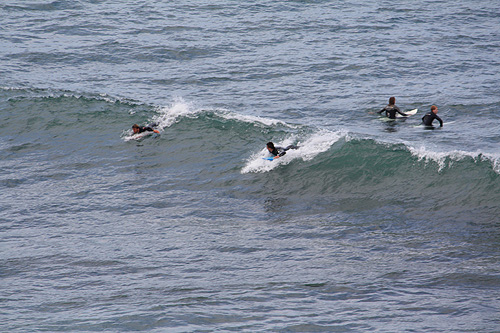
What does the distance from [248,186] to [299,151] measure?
3017 millimetres

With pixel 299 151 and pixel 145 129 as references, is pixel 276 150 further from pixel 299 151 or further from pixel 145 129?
pixel 145 129

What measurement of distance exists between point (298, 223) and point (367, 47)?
23.3 meters

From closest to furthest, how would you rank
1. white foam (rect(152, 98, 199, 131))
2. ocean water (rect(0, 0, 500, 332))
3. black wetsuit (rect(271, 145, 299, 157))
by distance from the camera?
ocean water (rect(0, 0, 500, 332)) → black wetsuit (rect(271, 145, 299, 157)) → white foam (rect(152, 98, 199, 131))

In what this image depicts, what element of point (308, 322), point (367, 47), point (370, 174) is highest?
point (367, 47)

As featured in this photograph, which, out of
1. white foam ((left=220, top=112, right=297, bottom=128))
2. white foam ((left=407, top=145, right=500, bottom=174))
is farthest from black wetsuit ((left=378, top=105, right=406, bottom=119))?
white foam ((left=407, top=145, right=500, bottom=174))

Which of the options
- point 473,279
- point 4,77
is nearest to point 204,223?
point 473,279

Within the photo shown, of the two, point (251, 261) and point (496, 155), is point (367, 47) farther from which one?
point (251, 261)

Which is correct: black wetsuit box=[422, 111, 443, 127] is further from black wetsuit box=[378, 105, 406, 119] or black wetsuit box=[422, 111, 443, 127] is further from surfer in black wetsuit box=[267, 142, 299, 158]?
surfer in black wetsuit box=[267, 142, 299, 158]

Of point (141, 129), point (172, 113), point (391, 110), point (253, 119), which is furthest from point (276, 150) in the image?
point (391, 110)

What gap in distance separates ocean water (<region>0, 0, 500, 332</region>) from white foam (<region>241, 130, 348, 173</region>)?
90 millimetres

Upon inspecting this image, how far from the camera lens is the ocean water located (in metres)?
12.3

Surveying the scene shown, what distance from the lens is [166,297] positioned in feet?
41.3

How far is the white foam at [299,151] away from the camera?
20156 millimetres

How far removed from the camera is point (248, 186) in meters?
18.9
